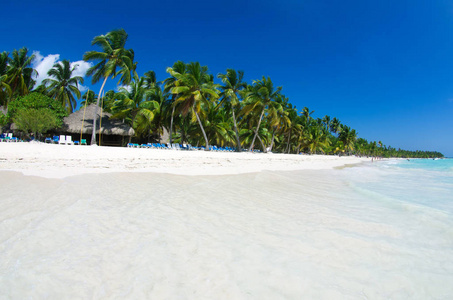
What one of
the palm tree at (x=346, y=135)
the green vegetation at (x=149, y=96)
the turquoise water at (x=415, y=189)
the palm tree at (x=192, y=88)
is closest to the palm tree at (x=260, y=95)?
the green vegetation at (x=149, y=96)

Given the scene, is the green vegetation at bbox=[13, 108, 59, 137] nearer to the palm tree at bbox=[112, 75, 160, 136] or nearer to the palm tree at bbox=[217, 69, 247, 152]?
the palm tree at bbox=[112, 75, 160, 136]

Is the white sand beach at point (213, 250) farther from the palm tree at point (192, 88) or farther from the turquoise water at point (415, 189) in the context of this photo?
the palm tree at point (192, 88)

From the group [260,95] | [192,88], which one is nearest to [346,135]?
[260,95]

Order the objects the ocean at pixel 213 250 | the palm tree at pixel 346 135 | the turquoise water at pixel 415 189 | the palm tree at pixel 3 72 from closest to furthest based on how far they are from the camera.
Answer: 1. the ocean at pixel 213 250
2. the turquoise water at pixel 415 189
3. the palm tree at pixel 3 72
4. the palm tree at pixel 346 135

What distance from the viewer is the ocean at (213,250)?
1462 mm

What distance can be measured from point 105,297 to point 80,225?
1.41 metres

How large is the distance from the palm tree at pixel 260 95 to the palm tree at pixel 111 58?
503 inches

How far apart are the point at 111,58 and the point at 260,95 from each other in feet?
51.5

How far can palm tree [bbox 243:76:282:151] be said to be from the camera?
81.0 feet

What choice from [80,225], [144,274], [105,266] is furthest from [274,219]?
[80,225]

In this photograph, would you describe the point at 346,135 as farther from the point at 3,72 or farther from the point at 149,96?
the point at 3,72

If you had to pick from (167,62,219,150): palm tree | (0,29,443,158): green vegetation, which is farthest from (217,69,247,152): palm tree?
(167,62,219,150): palm tree

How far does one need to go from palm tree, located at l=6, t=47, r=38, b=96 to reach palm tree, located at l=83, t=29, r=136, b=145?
12.1 m

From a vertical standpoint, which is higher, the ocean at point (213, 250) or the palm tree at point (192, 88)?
the palm tree at point (192, 88)
